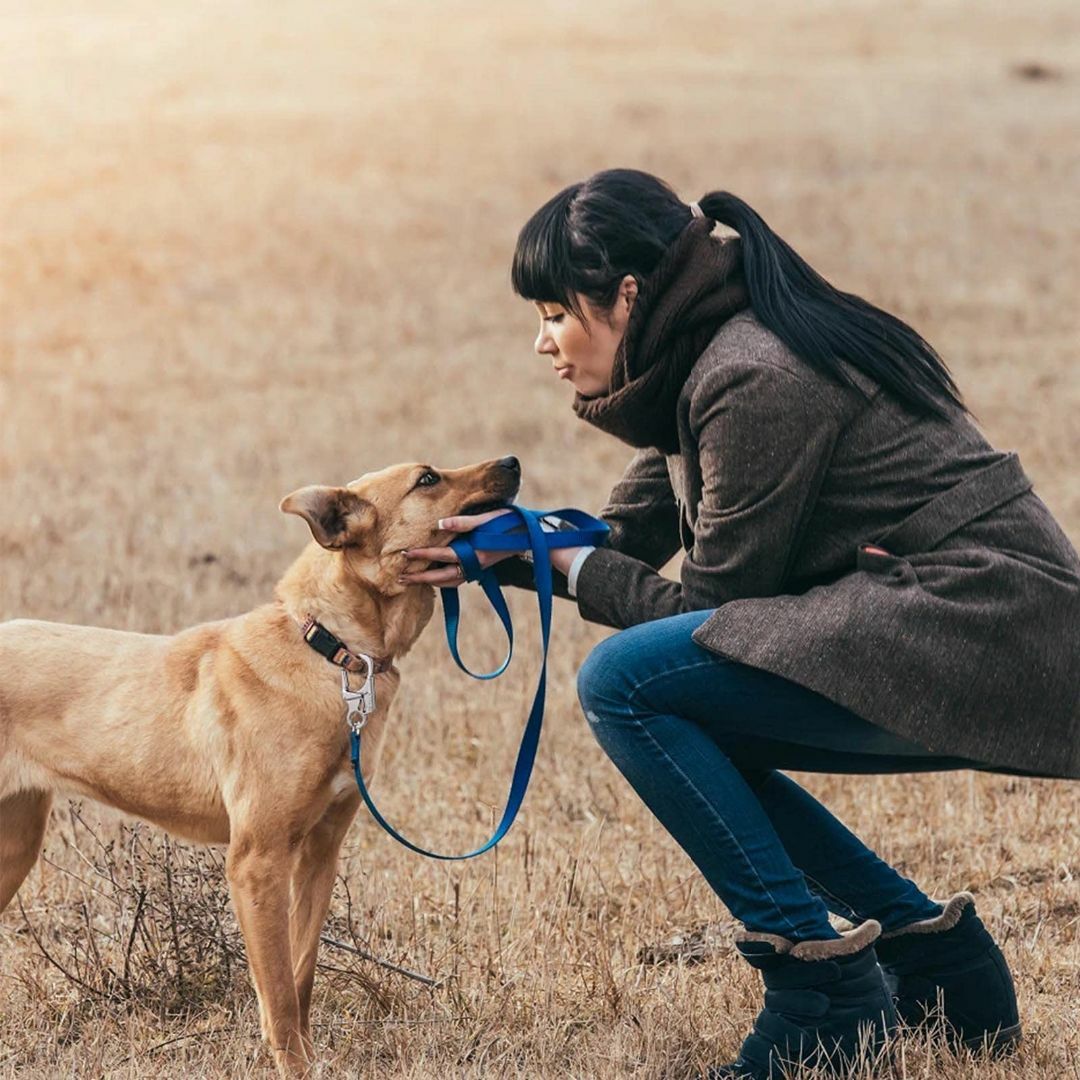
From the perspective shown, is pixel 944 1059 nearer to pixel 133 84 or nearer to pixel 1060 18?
pixel 133 84

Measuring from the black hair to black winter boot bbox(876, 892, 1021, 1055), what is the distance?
1.40m

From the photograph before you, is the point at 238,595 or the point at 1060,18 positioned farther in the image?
the point at 1060,18

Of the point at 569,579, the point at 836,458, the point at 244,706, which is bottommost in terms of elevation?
the point at 244,706

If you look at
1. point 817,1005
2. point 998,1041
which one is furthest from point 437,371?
point 817,1005

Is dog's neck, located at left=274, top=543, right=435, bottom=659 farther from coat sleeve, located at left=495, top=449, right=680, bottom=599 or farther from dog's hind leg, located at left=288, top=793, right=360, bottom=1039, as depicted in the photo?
dog's hind leg, located at left=288, top=793, right=360, bottom=1039

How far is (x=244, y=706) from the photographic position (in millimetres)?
4160

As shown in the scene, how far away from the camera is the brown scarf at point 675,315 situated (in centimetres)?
386

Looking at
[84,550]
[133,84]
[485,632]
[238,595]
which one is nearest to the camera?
[485,632]

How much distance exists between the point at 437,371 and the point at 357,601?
1113 cm

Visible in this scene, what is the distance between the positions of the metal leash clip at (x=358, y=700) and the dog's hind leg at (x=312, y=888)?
258mm

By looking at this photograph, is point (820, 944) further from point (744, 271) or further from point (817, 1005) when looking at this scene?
point (744, 271)

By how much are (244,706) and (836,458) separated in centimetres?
165

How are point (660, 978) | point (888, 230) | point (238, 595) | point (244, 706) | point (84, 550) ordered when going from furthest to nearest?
point (888, 230) < point (84, 550) < point (238, 595) < point (660, 978) < point (244, 706)

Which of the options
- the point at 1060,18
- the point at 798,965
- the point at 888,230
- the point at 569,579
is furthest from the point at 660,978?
the point at 1060,18
